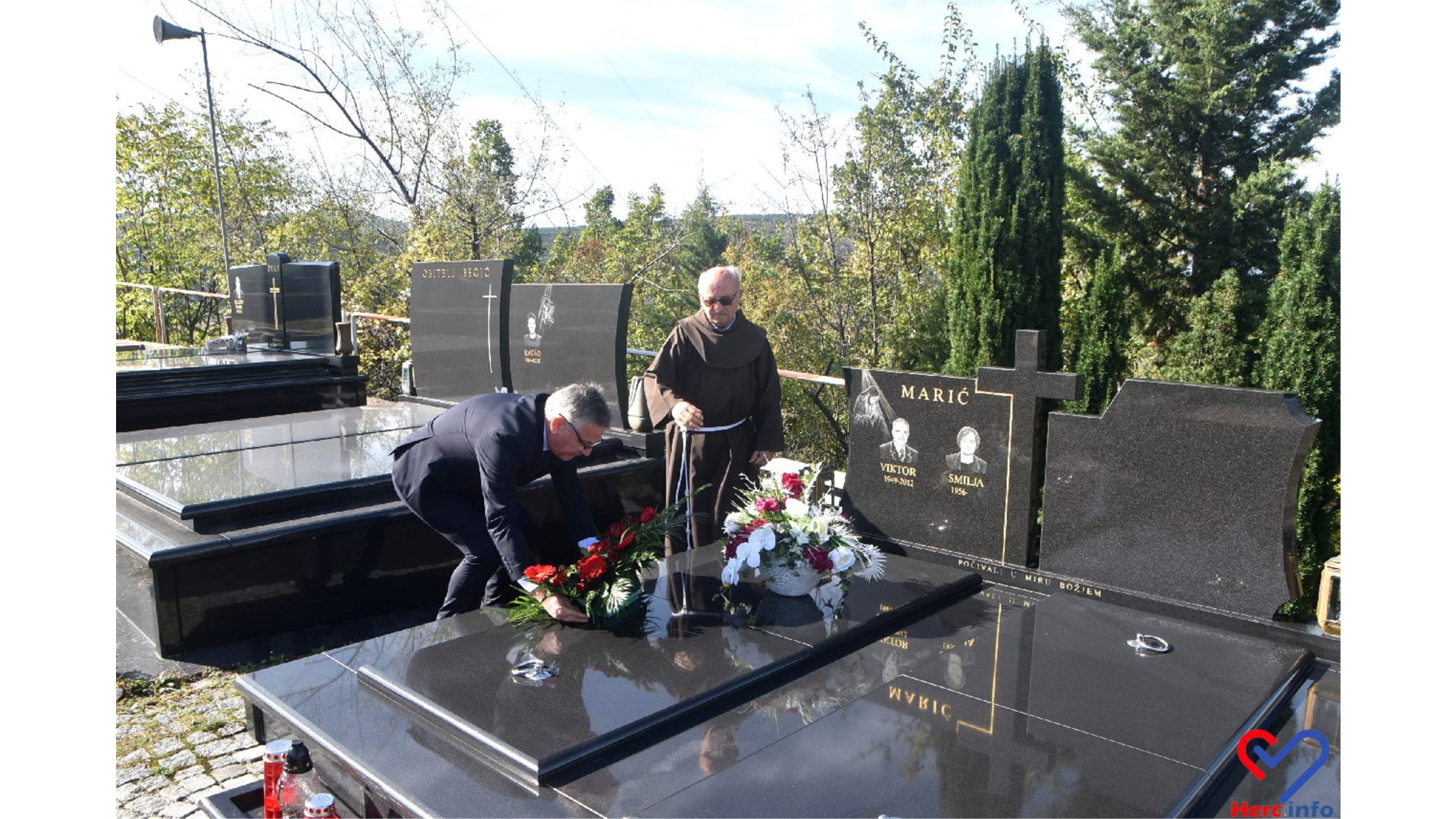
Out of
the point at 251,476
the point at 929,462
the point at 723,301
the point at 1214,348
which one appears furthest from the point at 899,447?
the point at 1214,348

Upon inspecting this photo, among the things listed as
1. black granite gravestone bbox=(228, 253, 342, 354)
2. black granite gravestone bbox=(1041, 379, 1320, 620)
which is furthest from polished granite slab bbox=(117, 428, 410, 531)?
black granite gravestone bbox=(228, 253, 342, 354)

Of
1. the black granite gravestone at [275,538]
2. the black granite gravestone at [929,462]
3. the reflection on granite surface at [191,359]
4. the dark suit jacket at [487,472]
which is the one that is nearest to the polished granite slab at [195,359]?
the reflection on granite surface at [191,359]

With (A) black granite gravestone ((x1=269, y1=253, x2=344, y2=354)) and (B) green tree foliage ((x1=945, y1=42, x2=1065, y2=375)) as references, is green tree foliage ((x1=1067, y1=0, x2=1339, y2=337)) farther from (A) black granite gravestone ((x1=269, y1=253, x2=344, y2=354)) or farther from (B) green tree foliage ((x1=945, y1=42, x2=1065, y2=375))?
(A) black granite gravestone ((x1=269, y1=253, x2=344, y2=354))

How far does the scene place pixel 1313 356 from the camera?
6.56 metres

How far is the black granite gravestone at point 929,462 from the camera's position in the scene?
14.5ft

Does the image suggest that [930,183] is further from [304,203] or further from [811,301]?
[304,203]

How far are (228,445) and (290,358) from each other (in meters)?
3.45

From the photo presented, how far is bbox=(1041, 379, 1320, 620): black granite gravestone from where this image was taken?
3605 mm

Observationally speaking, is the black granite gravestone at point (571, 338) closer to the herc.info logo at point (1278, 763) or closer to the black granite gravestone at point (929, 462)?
the black granite gravestone at point (929, 462)

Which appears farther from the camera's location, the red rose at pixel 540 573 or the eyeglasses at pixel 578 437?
the eyeglasses at pixel 578 437

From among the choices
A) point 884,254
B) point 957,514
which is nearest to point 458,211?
point 884,254

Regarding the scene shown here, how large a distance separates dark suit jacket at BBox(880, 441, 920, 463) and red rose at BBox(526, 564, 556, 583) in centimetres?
191

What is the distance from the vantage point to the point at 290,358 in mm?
9578

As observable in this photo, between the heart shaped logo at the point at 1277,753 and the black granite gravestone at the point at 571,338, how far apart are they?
4.25 metres
